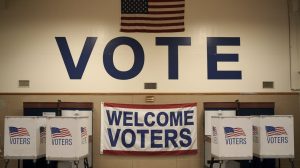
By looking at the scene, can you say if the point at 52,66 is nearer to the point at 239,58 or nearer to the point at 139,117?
the point at 139,117

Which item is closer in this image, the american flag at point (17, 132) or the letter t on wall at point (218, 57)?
the american flag at point (17, 132)

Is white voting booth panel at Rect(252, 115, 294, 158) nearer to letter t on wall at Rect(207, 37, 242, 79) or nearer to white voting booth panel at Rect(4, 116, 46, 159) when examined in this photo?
letter t on wall at Rect(207, 37, 242, 79)

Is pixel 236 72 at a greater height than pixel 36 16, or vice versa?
pixel 36 16

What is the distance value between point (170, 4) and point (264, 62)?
243 centimetres

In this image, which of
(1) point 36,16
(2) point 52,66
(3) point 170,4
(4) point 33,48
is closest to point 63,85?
(2) point 52,66

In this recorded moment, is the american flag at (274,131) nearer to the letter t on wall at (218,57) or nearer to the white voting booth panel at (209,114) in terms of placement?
the white voting booth panel at (209,114)

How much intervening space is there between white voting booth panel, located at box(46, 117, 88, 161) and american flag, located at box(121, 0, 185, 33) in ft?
9.38

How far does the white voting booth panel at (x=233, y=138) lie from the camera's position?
636 centimetres

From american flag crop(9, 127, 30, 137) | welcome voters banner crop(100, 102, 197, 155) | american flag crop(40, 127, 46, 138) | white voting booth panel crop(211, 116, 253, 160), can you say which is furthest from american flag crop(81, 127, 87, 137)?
white voting booth panel crop(211, 116, 253, 160)

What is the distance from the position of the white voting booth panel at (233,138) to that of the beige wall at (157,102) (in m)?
1.69

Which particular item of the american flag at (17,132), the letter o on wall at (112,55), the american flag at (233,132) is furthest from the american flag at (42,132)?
the american flag at (233,132)

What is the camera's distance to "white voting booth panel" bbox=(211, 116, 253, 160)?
20.9 feet

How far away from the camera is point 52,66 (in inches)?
321

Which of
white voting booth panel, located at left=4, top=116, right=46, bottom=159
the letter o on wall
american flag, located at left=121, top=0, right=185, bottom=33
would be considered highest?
american flag, located at left=121, top=0, right=185, bottom=33
